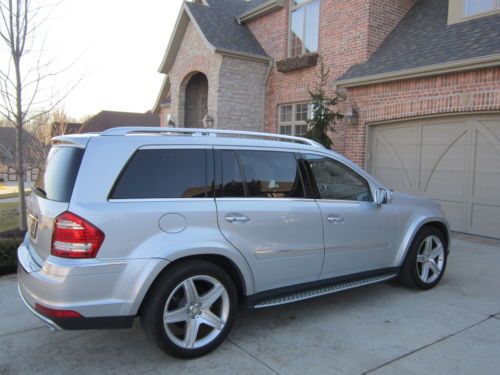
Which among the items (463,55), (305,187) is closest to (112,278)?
(305,187)

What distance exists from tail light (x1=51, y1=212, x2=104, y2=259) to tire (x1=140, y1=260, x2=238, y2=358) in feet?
1.79

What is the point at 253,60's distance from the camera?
13.1m

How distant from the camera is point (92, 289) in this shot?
3.05 m

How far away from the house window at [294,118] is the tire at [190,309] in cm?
902

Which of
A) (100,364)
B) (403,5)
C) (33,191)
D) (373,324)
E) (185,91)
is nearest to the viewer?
(100,364)

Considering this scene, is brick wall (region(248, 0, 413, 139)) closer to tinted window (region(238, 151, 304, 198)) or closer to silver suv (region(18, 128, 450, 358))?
silver suv (region(18, 128, 450, 358))

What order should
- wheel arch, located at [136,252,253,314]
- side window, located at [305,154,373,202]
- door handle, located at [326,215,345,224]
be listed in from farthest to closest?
side window, located at [305,154,373,202], door handle, located at [326,215,345,224], wheel arch, located at [136,252,253,314]

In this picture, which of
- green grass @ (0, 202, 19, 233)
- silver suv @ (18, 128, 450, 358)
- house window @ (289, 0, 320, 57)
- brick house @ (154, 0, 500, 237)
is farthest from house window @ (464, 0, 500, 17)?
green grass @ (0, 202, 19, 233)

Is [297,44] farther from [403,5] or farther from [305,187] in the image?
[305,187]

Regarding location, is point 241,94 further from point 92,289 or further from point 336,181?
point 92,289

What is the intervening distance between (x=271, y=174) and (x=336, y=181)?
2.90 feet

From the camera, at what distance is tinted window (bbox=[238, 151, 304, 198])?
3877 millimetres

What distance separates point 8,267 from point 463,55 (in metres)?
8.15

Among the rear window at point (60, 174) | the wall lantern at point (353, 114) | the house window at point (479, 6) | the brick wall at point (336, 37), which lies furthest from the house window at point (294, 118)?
the rear window at point (60, 174)
